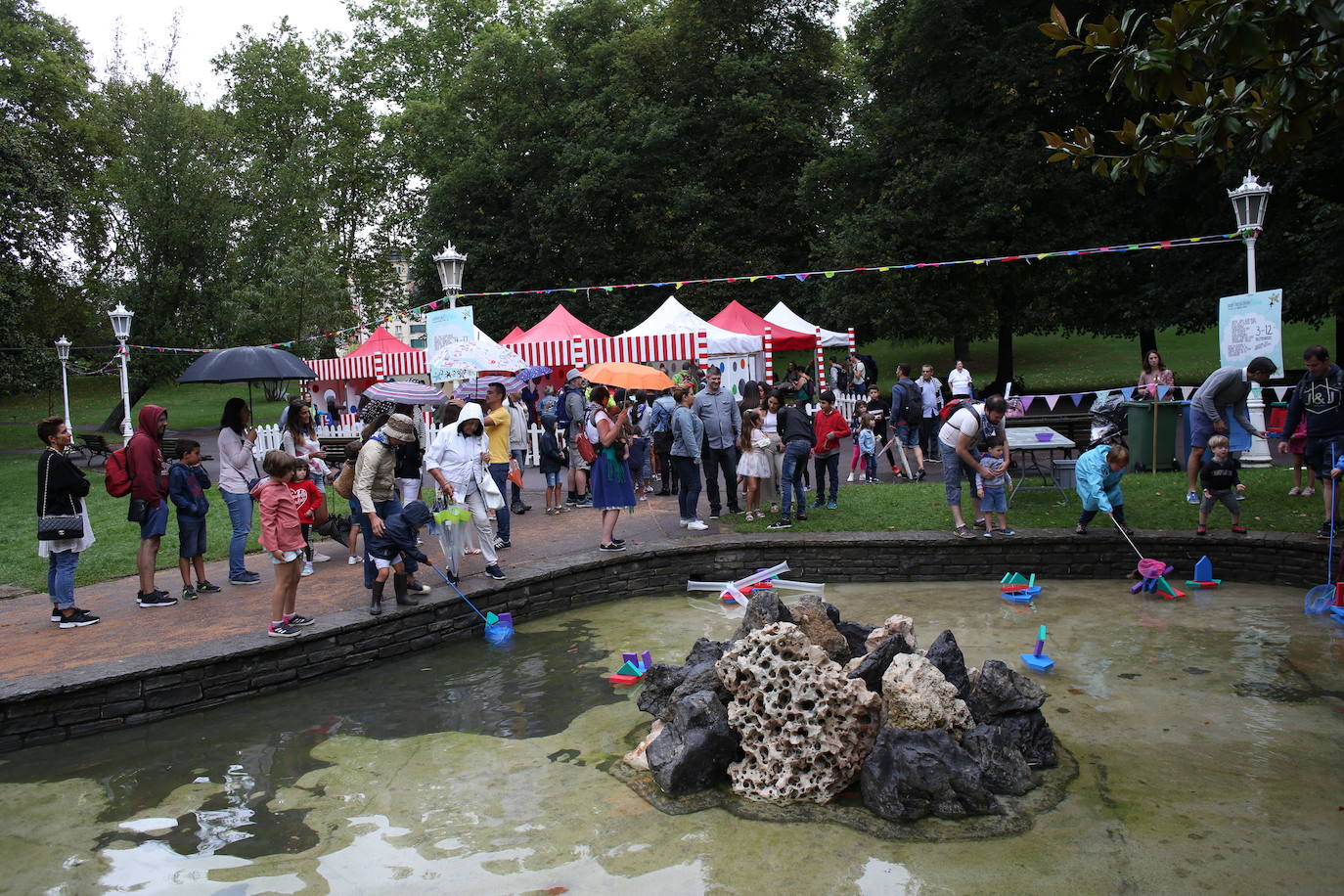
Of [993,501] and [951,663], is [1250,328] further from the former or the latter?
[951,663]

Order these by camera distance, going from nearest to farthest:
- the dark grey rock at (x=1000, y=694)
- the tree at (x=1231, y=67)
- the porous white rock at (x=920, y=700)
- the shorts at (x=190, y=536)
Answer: the tree at (x=1231, y=67) → the porous white rock at (x=920, y=700) → the dark grey rock at (x=1000, y=694) → the shorts at (x=190, y=536)

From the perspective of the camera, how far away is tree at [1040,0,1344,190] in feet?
13.7

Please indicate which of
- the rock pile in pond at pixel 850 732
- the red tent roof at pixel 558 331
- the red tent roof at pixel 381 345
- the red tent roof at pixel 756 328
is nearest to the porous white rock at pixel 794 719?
the rock pile in pond at pixel 850 732

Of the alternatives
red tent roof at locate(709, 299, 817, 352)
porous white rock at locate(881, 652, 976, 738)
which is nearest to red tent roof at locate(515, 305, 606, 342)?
red tent roof at locate(709, 299, 817, 352)

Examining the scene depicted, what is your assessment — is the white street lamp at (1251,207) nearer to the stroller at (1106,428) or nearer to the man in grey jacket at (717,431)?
the stroller at (1106,428)

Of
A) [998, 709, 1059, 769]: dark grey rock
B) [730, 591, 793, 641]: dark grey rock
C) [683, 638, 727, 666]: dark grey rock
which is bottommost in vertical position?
[998, 709, 1059, 769]: dark grey rock

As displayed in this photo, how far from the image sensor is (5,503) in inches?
635

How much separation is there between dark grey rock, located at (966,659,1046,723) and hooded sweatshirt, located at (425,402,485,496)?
4970 millimetres

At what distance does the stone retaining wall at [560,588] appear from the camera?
20.2 feet

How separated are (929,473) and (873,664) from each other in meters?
9.38

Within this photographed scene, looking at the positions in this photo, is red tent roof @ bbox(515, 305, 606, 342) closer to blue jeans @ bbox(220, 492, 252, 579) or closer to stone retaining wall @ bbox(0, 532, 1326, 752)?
stone retaining wall @ bbox(0, 532, 1326, 752)

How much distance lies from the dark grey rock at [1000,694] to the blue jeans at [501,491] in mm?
5570

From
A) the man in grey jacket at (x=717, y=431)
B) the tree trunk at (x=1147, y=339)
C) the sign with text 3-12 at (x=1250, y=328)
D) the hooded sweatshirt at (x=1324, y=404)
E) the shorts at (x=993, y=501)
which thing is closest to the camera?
the hooded sweatshirt at (x=1324, y=404)

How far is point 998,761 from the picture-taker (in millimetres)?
4996
